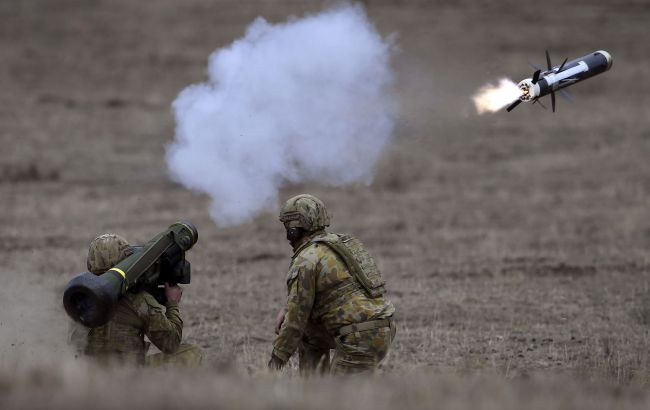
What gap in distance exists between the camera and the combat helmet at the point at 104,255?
8.91 m

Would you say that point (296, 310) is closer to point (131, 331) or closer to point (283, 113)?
point (131, 331)

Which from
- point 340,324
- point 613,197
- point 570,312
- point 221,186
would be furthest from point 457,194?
point 340,324

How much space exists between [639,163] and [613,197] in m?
3.30

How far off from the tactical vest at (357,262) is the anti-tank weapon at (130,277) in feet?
4.10

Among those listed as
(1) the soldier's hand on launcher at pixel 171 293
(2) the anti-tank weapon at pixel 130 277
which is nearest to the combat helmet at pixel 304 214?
(2) the anti-tank weapon at pixel 130 277

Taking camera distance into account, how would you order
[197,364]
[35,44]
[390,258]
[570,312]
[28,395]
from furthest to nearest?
[35,44]
[390,258]
[570,312]
[197,364]
[28,395]

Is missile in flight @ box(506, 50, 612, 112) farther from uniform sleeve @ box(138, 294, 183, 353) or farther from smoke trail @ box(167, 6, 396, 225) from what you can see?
uniform sleeve @ box(138, 294, 183, 353)

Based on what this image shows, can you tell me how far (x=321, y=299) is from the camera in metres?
9.04

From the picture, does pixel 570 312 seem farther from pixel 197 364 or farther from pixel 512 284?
pixel 197 364

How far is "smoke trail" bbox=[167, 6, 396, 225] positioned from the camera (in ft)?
39.0

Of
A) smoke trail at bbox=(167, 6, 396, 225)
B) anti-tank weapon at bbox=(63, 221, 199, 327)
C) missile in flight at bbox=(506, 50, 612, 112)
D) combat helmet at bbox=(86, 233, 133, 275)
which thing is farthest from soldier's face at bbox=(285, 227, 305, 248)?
missile in flight at bbox=(506, 50, 612, 112)

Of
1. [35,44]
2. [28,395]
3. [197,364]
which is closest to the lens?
[28,395]

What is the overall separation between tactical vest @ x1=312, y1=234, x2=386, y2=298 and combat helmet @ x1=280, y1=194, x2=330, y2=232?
0.46 feet

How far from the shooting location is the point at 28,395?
241 inches
